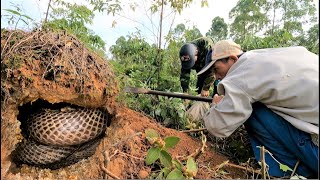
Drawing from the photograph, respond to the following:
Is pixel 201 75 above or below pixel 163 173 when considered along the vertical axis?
above

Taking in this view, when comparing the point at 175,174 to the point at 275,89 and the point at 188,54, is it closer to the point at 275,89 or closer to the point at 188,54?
the point at 275,89

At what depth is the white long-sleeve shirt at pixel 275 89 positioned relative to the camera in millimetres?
3008

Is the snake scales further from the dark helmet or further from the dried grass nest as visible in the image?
the dark helmet

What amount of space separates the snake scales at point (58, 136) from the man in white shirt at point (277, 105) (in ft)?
3.64

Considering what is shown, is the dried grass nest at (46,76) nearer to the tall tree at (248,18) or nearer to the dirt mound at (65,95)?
the dirt mound at (65,95)

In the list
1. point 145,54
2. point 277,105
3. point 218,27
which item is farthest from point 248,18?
point 277,105

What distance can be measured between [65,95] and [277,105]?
1.85m

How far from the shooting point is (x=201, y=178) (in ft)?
10.3

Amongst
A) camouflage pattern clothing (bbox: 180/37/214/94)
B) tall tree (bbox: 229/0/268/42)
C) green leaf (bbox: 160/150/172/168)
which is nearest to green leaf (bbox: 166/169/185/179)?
green leaf (bbox: 160/150/172/168)

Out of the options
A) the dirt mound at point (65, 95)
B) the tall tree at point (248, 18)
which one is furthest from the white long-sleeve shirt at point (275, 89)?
the tall tree at point (248, 18)

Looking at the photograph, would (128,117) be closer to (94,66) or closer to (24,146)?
(94,66)

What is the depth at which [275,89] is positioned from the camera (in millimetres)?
3029

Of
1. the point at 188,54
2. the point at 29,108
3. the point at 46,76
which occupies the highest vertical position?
the point at 188,54

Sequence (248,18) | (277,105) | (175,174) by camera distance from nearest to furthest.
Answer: (175,174) → (277,105) → (248,18)
